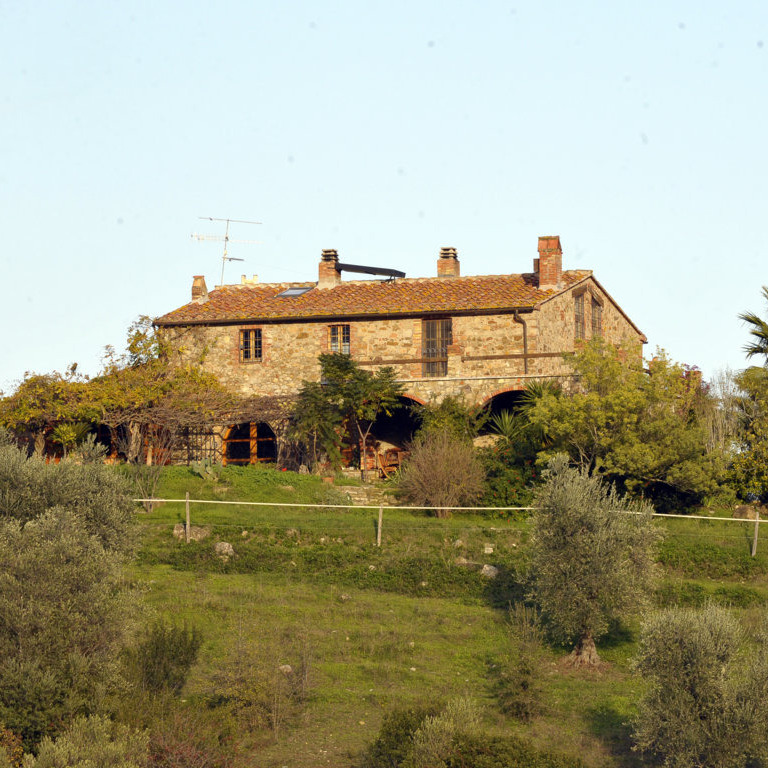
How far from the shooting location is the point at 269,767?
1313 centimetres

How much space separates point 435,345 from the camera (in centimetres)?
3138

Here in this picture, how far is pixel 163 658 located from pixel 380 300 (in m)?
18.9

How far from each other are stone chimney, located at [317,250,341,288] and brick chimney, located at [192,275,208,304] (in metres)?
3.86

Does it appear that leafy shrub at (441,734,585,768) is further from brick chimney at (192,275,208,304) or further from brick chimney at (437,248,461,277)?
brick chimney at (192,275,208,304)

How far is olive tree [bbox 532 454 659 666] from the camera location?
54.5ft

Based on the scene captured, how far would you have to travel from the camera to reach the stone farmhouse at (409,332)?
30.6 metres

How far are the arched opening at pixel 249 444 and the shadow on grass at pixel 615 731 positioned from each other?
1868 centimetres

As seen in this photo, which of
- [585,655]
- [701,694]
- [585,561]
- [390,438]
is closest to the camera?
[701,694]

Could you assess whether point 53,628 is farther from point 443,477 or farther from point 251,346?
point 251,346

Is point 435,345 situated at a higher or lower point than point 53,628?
higher

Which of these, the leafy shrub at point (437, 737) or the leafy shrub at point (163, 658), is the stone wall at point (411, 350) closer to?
the leafy shrub at point (163, 658)

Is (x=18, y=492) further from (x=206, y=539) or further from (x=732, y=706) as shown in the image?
(x=732, y=706)

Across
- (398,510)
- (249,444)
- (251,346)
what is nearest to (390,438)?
(249,444)

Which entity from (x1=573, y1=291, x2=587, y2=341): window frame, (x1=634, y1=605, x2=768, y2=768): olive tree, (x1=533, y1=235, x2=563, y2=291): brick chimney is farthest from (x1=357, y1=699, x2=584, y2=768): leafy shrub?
(x1=573, y1=291, x2=587, y2=341): window frame
